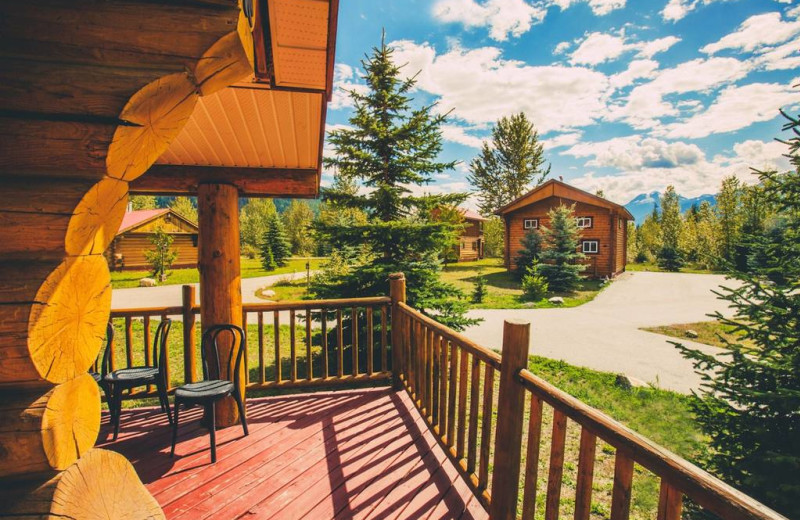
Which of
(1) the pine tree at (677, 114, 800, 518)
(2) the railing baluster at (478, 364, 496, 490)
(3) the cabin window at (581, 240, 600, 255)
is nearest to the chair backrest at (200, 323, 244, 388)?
(2) the railing baluster at (478, 364, 496, 490)

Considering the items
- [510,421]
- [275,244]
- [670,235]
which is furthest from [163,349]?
[670,235]

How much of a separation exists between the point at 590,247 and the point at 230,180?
65.1ft

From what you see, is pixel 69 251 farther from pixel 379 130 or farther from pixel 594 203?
pixel 594 203

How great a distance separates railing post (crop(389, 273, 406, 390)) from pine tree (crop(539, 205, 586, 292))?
1261 cm

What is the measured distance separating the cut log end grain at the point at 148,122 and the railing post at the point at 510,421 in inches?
66.7

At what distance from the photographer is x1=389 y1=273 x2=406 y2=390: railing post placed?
13.6ft

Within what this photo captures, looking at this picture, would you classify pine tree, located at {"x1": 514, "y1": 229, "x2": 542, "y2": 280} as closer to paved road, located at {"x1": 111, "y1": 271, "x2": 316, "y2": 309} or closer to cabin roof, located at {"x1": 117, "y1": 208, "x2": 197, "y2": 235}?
paved road, located at {"x1": 111, "y1": 271, "x2": 316, "y2": 309}

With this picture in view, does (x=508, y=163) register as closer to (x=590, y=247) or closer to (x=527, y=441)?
(x=590, y=247)

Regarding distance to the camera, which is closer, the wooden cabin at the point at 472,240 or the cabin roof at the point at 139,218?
the cabin roof at the point at 139,218

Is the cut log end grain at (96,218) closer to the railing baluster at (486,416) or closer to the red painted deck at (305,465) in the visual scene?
the railing baluster at (486,416)

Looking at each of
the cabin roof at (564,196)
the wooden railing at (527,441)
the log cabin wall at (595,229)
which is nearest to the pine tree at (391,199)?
the wooden railing at (527,441)

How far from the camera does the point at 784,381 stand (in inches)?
104

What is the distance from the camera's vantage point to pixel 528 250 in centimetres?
1897

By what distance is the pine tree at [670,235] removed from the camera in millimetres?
25391
